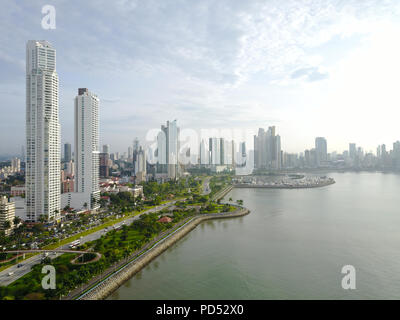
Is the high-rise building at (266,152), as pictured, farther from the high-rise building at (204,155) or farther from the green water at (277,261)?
the green water at (277,261)

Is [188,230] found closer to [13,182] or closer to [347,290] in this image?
[347,290]

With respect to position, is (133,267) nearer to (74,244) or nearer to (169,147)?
(74,244)

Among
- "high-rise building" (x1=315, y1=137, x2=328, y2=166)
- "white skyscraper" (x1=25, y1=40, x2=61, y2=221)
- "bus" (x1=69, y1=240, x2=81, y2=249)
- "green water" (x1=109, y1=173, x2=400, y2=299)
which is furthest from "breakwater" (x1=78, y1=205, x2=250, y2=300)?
"high-rise building" (x1=315, y1=137, x2=328, y2=166)

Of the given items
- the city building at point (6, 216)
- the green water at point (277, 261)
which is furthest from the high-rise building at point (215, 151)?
the city building at point (6, 216)

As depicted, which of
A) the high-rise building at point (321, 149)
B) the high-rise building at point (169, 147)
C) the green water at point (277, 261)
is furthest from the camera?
the high-rise building at point (321, 149)

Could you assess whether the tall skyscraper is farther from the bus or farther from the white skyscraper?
the bus
